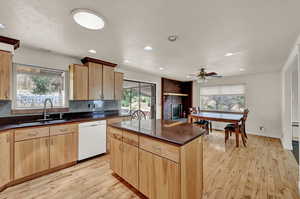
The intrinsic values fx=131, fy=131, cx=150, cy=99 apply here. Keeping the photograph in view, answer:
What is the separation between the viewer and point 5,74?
221 centimetres

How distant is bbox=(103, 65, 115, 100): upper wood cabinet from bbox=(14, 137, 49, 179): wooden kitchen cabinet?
5.55 ft

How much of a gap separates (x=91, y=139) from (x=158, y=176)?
2.02 m

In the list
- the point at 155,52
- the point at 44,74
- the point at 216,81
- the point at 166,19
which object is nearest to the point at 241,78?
the point at 216,81

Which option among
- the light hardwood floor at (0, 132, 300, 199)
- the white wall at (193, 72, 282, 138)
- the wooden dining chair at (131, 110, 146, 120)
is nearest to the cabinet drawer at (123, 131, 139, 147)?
the light hardwood floor at (0, 132, 300, 199)

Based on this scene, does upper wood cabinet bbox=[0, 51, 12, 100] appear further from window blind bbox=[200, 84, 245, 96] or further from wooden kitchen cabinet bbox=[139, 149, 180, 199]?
window blind bbox=[200, 84, 245, 96]

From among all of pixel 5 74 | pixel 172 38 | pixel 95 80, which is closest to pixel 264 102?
pixel 172 38

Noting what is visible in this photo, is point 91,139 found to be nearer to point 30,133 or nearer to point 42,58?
point 30,133

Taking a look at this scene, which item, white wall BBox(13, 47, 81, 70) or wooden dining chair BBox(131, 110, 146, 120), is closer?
white wall BBox(13, 47, 81, 70)

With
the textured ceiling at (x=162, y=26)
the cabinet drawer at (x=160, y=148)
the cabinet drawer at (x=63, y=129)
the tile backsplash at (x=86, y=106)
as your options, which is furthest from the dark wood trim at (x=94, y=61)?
the cabinet drawer at (x=160, y=148)

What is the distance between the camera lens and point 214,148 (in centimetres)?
369

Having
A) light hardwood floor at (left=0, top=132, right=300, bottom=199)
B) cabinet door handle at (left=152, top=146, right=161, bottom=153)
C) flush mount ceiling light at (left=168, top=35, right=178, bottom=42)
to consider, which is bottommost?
light hardwood floor at (left=0, top=132, right=300, bottom=199)

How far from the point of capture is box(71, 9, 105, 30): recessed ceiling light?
157 centimetres

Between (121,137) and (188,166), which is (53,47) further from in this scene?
(188,166)

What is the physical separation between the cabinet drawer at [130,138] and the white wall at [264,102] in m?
A: 5.53
